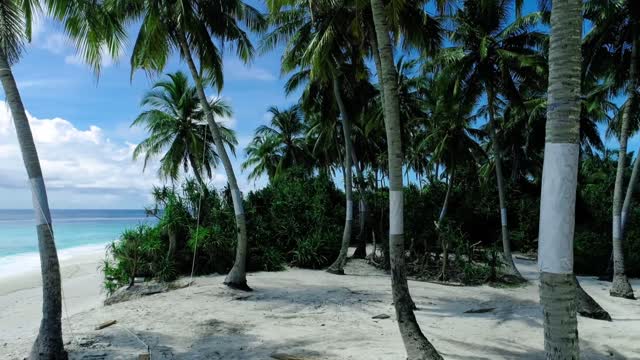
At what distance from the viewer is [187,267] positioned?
13.8 metres

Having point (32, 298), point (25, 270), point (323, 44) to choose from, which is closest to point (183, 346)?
point (323, 44)

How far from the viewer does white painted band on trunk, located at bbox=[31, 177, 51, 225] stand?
18.6ft

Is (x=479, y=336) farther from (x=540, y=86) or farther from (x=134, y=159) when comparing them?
(x=134, y=159)

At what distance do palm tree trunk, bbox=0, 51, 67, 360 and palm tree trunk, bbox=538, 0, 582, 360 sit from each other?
5.91 metres

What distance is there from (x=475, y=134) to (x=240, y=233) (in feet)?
53.4

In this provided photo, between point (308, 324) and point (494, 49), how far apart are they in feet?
40.1

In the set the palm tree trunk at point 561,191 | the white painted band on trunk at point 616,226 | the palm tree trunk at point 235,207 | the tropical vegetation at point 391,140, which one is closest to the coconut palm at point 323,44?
the tropical vegetation at point 391,140

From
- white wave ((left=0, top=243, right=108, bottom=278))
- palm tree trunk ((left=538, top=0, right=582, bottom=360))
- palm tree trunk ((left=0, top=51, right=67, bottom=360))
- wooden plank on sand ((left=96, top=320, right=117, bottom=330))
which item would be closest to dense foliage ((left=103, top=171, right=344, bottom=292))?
wooden plank on sand ((left=96, top=320, right=117, bottom=330))

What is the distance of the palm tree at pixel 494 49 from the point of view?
14.9 m

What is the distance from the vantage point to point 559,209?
3168mm

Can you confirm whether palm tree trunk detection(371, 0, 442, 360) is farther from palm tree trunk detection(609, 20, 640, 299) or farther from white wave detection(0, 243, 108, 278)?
white wave detection(0, 243, 108, 278)

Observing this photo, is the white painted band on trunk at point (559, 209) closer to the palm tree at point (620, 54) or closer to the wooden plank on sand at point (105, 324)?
the wooden plank on sand at point (105, 324)

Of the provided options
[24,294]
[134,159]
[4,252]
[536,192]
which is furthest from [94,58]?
[4,252]

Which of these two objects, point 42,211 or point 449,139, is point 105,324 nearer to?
point 42,211
